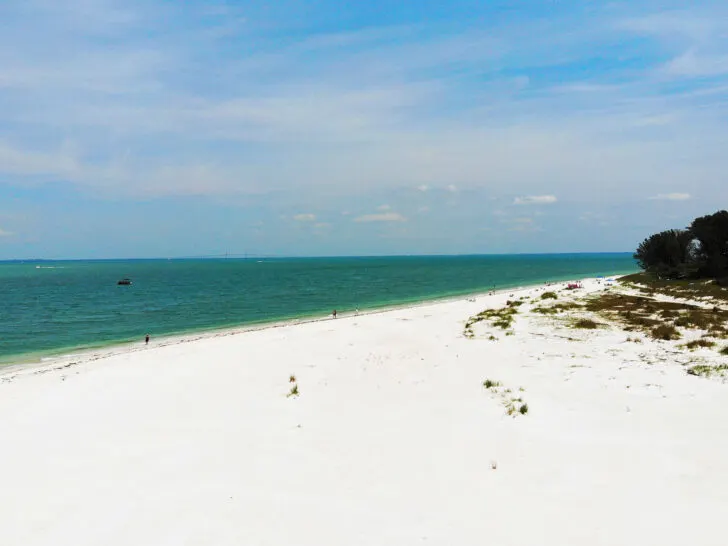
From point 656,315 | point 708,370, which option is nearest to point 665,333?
point 708,370

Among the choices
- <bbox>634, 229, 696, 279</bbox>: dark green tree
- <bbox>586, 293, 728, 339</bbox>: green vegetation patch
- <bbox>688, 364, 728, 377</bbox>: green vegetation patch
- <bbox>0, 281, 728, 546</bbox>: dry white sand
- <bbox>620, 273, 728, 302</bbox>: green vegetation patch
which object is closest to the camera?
<bbox>0, 281, 728, 546</bbox>: dry white sand

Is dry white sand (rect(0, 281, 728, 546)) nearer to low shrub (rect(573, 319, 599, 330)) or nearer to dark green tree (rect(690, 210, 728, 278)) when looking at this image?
low shrub (rect(573, 319, 599, 330))

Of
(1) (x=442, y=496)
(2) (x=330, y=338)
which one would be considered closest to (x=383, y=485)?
(1) (x=442, y=496)

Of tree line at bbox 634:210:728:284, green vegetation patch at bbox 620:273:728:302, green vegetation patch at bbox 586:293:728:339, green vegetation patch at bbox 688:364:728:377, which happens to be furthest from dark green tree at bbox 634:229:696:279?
green vegetation patch at bbox 688:364:728:377

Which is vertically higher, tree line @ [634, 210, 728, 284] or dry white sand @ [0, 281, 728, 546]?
tree line @ [634, 210, 728, 284]

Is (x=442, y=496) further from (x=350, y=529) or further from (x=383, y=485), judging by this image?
(x=350, y=529)

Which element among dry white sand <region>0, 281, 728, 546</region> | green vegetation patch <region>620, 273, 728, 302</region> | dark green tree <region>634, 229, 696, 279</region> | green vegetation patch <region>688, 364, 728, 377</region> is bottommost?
dry white sand <region>0, 281, 728, 546</region>
